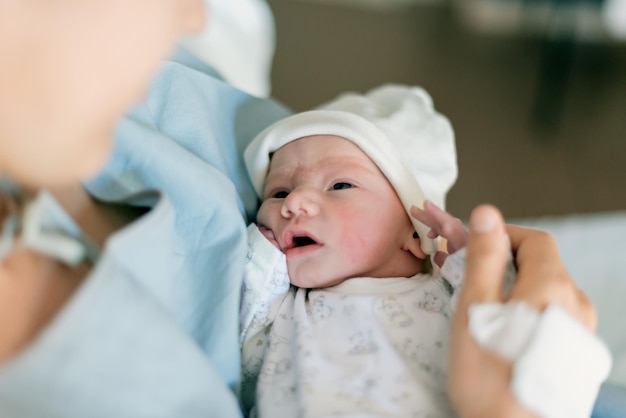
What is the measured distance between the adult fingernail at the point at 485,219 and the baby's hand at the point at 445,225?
0.15 metres

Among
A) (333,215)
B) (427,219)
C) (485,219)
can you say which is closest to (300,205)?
(333,215)

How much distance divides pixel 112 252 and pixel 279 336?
29cm

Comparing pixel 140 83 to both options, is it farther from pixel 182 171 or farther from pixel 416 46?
pixel 416 46

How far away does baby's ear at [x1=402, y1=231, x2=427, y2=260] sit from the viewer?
0.89 m

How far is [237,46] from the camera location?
4.35 feet

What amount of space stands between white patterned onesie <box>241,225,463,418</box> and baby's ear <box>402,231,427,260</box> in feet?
0.12

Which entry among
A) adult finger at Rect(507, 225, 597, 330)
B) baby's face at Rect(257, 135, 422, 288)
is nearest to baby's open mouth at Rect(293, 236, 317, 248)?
baby's face at Rect(257, 135, 422, 288)

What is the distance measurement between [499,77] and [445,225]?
2.23 m

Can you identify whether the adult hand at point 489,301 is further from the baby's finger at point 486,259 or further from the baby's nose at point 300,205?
the baby's nose at point 300,205

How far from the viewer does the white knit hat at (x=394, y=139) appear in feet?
2.93

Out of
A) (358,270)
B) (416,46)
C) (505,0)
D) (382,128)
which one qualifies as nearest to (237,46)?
(382,128)

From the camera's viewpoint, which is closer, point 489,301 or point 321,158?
point 489,301

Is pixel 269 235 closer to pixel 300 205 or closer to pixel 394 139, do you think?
pixel 300 205

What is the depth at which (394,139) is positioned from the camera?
0.95m
